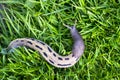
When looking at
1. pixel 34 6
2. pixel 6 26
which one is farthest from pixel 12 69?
pixel 34 6

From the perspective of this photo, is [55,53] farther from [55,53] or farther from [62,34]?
[62,34]

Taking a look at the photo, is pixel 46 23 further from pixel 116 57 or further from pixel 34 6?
pixel 116 57

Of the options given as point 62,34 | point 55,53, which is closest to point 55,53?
point 55,53

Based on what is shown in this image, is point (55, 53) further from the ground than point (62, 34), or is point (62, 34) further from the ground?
point (62, 34)
